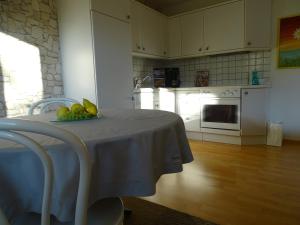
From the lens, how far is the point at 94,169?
68cm

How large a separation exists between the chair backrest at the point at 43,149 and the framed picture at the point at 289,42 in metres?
3.57

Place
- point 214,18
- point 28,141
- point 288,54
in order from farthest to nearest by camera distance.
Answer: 1. point 214,18
2. point 288,54
3. point 28,141

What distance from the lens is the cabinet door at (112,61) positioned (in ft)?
7.89

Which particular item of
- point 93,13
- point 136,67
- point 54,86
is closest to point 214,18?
point 136,67

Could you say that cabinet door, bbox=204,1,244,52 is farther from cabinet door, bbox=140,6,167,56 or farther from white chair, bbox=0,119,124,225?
white chair, bbox=0,119,124,225

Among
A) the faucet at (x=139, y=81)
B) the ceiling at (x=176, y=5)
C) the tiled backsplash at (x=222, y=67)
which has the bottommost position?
the faucet at (x=139, y=81)

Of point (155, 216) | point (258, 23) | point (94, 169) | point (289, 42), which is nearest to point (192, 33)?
point (258, 23)

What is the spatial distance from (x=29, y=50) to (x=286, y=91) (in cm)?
355

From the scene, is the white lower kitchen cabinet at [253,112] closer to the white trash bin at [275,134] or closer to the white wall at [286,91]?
the white trash bin at [275,134]

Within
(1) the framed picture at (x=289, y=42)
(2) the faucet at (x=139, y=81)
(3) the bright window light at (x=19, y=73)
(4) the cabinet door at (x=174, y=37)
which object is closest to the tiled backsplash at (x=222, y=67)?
(2) the faucet at (x=139, y=81)

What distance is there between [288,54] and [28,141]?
3.70 m

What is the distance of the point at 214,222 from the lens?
4.72ft

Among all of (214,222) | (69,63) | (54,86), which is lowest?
(214,222)

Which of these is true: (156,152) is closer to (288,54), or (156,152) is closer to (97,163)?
(97,163)
